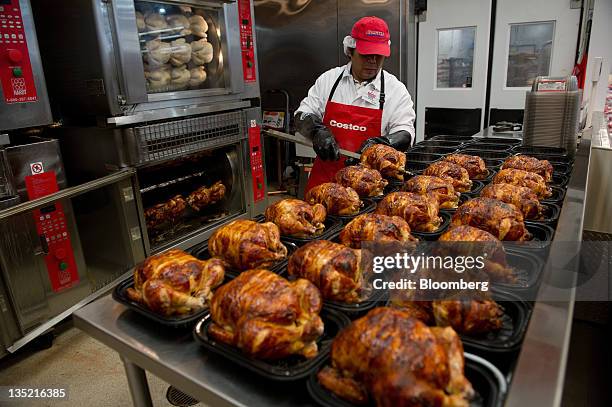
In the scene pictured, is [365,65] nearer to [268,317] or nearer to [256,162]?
[256,162]

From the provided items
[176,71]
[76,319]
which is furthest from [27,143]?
[76,319]

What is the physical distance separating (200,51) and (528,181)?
7.86 feet

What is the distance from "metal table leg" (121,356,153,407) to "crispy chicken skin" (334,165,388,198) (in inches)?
40.5

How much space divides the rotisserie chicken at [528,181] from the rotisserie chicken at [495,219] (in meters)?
0.38

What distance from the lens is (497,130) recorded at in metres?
3.40

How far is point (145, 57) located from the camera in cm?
270

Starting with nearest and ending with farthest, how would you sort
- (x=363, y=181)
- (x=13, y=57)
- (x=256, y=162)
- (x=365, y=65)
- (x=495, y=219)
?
(x=495, y=219), (x=363, y=181), (x=13, y=57), (x=365, y=65), (x=256, y=162)

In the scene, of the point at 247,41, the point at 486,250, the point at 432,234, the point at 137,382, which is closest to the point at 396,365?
the point at 486,250

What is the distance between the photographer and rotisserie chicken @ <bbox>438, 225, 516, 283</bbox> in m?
1.01

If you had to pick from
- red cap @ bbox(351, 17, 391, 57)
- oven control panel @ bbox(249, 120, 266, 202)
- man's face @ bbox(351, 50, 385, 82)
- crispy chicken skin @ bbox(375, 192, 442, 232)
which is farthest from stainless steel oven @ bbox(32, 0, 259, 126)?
crispy chicken skin @ bbox(375, 192, 442, 232)

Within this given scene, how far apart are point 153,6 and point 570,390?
3333 millimetres

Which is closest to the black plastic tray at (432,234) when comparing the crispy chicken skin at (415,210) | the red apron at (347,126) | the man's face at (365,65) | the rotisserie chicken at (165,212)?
the crispy chicken skin at (415,210)

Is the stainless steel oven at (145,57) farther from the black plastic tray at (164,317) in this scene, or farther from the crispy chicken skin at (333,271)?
the crispy chicken skin at (333,271)

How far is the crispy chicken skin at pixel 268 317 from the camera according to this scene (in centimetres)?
81
